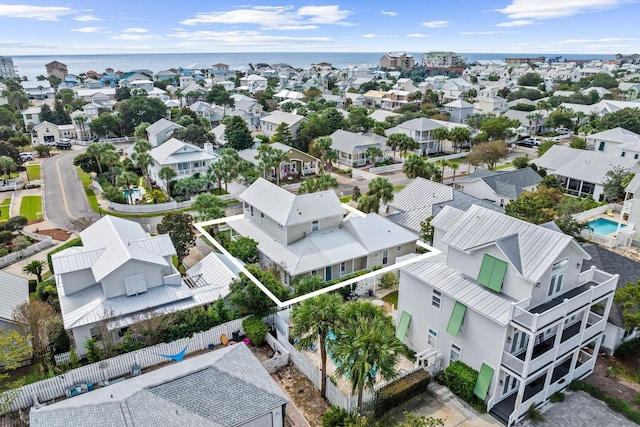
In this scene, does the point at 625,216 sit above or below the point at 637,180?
below

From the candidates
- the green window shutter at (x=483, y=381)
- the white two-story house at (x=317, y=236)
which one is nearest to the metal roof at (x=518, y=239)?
the green window shutter at (x=483, y=381)

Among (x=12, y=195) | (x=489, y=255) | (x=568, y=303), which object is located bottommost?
(x=12, y=195)

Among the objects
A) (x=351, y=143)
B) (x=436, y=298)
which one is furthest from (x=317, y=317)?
(x=351, y=143)

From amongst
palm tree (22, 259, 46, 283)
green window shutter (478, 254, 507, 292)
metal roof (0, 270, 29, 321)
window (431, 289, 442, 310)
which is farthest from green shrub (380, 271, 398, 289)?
palm tree (22, 259, 46, 283)

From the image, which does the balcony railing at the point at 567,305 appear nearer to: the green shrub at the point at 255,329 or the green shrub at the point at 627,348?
the green shrub at the point at 627,348

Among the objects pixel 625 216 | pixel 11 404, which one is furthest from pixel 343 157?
pixel 11 404

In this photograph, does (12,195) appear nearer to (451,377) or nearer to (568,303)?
(451,377)

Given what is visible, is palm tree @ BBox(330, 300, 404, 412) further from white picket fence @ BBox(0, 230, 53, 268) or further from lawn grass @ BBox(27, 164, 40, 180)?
lawn grass @ BBox(27, 164, 40, 180)

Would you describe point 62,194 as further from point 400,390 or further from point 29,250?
point 400,390
